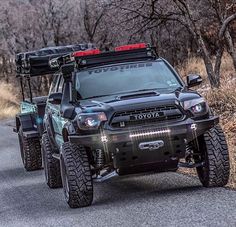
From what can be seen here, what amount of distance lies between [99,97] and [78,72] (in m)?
0.72

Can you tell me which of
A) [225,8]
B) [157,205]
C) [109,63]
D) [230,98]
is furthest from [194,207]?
[225,8]

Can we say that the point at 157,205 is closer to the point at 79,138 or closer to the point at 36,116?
the point at 79,138

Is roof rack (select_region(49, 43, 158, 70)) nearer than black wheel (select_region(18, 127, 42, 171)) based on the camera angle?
Yes

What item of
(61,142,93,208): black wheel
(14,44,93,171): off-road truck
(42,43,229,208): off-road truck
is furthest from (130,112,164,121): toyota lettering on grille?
(14,44,93,171): off-road truck

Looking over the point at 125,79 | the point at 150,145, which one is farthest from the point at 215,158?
the point at 125,79

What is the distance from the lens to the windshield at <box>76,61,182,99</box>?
948cm

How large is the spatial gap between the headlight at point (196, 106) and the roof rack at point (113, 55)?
5.80ft

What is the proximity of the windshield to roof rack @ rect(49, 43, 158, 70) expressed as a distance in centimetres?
14

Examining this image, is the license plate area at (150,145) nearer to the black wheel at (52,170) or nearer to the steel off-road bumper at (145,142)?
the steel off-road bumper at (145,142)

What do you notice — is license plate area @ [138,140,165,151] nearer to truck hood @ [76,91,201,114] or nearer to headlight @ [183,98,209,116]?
truck hood @ [76,91,201,114]

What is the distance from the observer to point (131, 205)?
27.6ft

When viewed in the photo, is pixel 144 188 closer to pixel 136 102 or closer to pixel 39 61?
pixel 136 102

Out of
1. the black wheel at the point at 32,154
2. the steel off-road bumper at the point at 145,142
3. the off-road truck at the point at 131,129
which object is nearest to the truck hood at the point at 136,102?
the off-road truck at the point at 131,129

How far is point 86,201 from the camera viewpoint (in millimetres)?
8609
